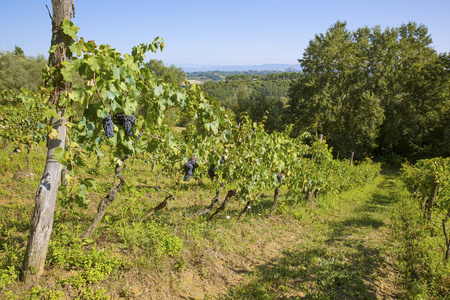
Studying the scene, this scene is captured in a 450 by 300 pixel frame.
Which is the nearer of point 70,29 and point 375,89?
point 70,29

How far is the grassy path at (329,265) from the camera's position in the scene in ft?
11.2

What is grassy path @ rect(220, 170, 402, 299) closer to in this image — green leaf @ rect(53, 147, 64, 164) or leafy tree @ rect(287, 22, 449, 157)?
green leaf @ rect(53, 147, 64, 164)

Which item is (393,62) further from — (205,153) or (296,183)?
(205,153)

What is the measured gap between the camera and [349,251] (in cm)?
473

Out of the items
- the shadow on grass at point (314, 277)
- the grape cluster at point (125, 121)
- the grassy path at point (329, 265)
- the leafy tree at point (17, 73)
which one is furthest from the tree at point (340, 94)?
the leafy tree at point (17, 73)

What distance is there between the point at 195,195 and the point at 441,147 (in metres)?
20.2

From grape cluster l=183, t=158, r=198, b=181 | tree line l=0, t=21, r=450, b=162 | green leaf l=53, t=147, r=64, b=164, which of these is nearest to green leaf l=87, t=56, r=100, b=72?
green leaf l=53, t=147, r=64, b=164

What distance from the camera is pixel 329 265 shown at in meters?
4.07

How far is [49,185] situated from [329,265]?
402cm

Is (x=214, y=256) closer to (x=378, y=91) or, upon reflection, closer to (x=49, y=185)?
(x=49, y=185)

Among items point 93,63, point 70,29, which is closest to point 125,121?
point 93,63

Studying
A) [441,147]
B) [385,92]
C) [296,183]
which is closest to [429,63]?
[385,92]

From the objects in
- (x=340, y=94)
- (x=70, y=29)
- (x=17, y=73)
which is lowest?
(x=70, y=29)

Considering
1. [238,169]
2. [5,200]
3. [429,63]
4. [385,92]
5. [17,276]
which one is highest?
[429,63]
